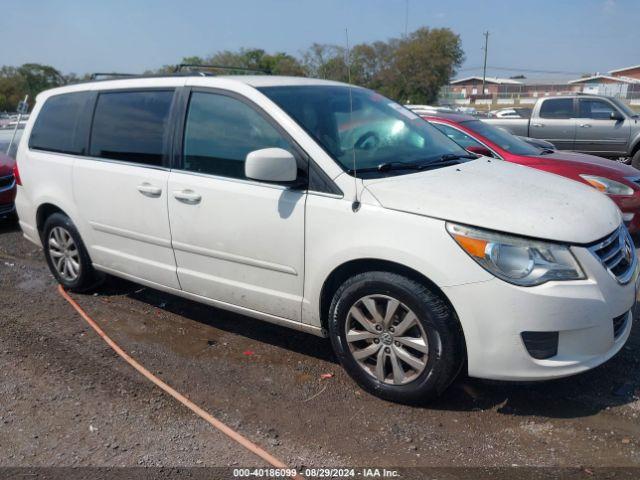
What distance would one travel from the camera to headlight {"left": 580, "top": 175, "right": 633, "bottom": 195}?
6.36m

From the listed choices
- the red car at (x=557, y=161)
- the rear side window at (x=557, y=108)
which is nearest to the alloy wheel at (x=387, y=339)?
the red car at (x=557, y=161)

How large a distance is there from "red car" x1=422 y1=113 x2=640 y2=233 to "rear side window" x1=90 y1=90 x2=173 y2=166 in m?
2.90

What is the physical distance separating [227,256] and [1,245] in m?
5.04

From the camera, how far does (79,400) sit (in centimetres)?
354

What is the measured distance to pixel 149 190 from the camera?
4168mm

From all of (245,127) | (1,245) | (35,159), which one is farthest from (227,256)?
(1,245)

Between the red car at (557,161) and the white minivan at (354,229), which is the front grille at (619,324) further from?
the red car at (557,161)

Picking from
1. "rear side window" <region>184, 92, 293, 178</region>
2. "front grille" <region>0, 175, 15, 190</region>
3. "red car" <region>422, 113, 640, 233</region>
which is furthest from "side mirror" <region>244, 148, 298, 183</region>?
"front grille" <region>0, 175, 15, 190</region>

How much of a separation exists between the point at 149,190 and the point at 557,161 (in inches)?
182

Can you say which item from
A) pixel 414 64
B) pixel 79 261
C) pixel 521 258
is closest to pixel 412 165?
pixel 521 258

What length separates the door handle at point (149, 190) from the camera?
A: 412 cm

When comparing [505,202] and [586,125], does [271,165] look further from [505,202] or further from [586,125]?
[586,125]

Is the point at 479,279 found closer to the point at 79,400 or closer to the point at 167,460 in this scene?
the point at 167,460

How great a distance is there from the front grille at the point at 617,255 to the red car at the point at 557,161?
2470mm
